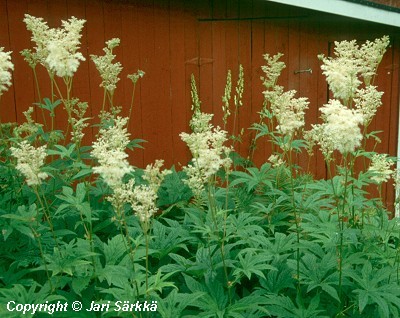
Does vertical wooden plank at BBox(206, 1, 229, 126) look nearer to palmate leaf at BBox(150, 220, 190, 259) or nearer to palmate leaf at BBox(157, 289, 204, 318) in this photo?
palmate leaf at BBox(150, 220, 190, 259)

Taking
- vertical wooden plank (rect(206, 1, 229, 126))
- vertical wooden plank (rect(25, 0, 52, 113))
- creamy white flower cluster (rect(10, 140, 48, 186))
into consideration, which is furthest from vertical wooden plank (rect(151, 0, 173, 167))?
creamy white flower cluster (rect(10, 140, 48, 186))

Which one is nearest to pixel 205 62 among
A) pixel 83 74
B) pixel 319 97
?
pixel 83 74

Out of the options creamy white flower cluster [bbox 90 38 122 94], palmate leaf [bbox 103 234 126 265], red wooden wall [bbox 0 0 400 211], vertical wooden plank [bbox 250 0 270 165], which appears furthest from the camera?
vertical wooden plank [bbox 250 0 270 165]

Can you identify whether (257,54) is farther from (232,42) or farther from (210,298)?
(210,298)

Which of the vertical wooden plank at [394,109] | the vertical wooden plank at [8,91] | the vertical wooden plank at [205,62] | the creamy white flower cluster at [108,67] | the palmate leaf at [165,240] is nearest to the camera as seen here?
the palmate leaf at [165,240]

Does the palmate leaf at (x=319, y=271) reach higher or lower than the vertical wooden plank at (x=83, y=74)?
lower

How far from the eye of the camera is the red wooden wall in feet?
14.4

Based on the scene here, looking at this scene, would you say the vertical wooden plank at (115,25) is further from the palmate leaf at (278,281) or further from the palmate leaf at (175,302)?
the palmate leaf at (175,302)

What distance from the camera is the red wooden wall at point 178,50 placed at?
4.39 metres

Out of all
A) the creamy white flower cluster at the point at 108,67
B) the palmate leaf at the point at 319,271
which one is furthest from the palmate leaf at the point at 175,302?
the creamy white flower cluster at the point at 108,67

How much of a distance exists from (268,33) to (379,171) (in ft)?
11.0

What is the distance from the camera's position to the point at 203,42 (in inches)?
217

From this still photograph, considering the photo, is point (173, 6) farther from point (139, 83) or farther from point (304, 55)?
point (304, 55)

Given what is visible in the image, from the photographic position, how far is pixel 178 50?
5.35 meters
